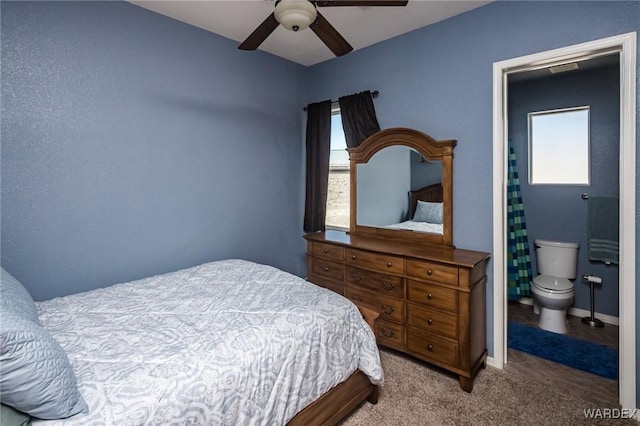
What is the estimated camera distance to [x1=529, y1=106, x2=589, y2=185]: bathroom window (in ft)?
10.9

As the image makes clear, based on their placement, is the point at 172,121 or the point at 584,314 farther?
the point at 584,314

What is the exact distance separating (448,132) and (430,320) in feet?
5.03

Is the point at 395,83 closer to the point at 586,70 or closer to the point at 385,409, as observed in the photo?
the point at 586,70

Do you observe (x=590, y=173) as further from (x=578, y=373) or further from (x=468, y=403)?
(x=468, y=403)

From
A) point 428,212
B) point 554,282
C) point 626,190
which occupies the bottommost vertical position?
point 554,282

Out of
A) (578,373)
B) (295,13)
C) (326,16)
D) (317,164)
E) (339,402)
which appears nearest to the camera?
(295,13)

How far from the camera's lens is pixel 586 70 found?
127 inches

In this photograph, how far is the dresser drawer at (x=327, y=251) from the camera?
2.88 m

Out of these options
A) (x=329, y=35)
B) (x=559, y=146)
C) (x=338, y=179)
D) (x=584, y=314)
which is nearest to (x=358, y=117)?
(x=338, y=179)

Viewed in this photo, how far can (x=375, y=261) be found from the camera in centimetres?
259

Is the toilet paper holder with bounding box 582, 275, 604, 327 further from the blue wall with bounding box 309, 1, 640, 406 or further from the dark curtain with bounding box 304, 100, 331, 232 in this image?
the dark curtain with bounding box 304, 100, 331, 232

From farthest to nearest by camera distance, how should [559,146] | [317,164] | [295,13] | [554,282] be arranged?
[317,164] → [559,146] → [554,282] → [295,13]

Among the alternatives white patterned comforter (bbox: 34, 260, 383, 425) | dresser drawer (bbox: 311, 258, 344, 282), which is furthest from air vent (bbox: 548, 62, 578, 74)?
white patterned comforter (bbox: 34, 260, 383, 425)

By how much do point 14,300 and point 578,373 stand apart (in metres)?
3.51
